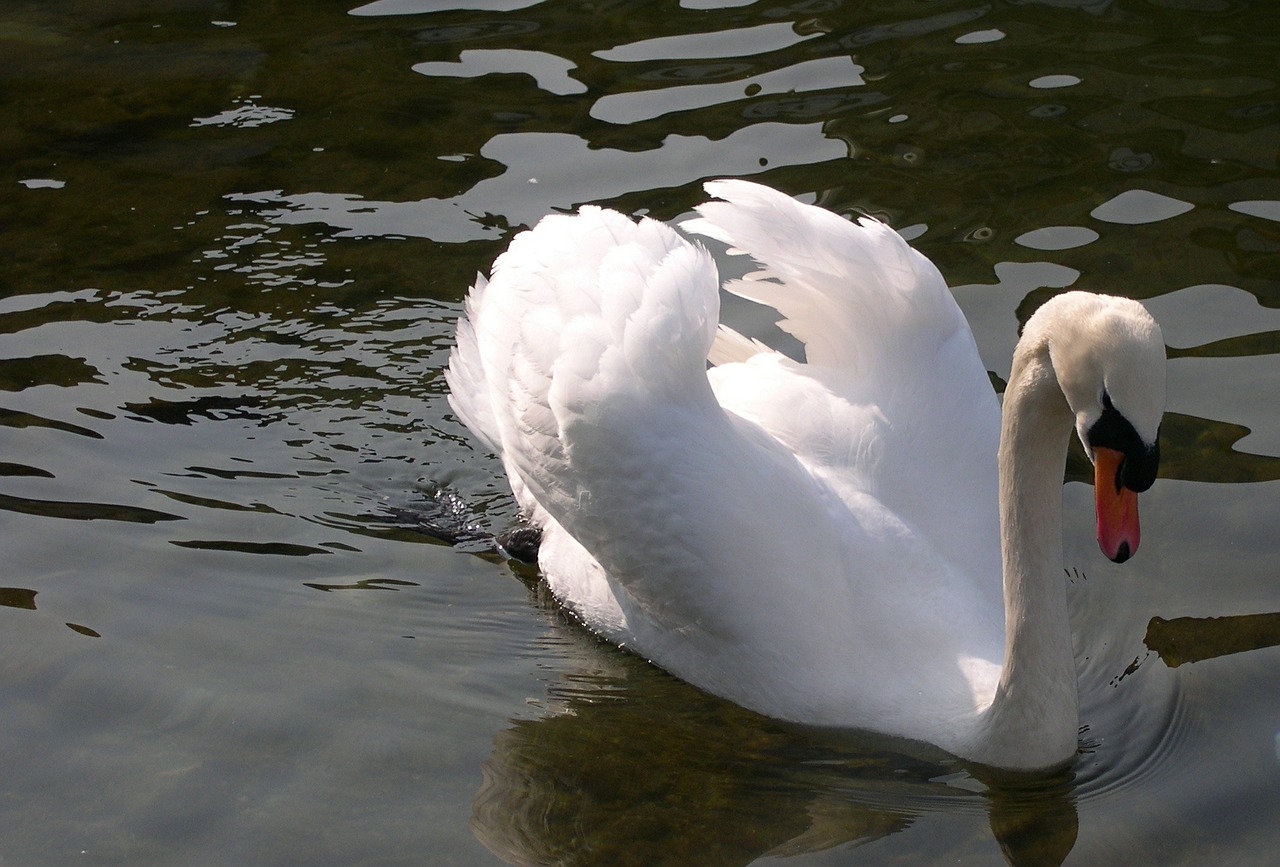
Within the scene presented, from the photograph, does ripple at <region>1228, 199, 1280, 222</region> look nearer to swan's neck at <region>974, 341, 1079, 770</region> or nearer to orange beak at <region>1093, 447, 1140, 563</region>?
swan's neck at <region>974, 341, 1079, 770</region>

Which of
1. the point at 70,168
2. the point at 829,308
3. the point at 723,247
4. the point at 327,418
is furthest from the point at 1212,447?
the point at 70,168

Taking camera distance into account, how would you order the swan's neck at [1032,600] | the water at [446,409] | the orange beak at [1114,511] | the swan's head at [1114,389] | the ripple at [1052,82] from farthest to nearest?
the ripple at [1052,82]
the water at [446,409]
the swan's neck at [1032,600]
the orange beak at [1114,511]
the swan's head at [1114,389]

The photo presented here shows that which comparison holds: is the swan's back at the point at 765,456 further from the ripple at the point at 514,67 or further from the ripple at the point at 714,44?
the ripple at the point at 714,44

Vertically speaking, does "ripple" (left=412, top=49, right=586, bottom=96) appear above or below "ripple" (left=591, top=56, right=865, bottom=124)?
above

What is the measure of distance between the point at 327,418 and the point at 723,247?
2.42 meters

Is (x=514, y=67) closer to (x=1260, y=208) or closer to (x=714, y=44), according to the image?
(x=714, y=44)

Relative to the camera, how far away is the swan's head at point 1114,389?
4.07 meters

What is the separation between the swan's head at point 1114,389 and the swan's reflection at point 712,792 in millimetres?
963

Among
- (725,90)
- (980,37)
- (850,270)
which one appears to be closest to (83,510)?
(850,270)

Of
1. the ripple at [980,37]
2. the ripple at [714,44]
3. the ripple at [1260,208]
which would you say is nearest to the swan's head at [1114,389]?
the ripple at [1260,208]

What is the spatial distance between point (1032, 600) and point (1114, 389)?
2.80 ft

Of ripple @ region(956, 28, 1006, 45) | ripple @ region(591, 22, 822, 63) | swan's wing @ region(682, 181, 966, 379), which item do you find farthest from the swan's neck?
ripple @ region(591, 22, 822, 63)

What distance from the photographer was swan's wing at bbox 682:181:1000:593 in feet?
18.0

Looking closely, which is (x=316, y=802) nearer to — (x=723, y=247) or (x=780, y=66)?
(x=723, y=247)
